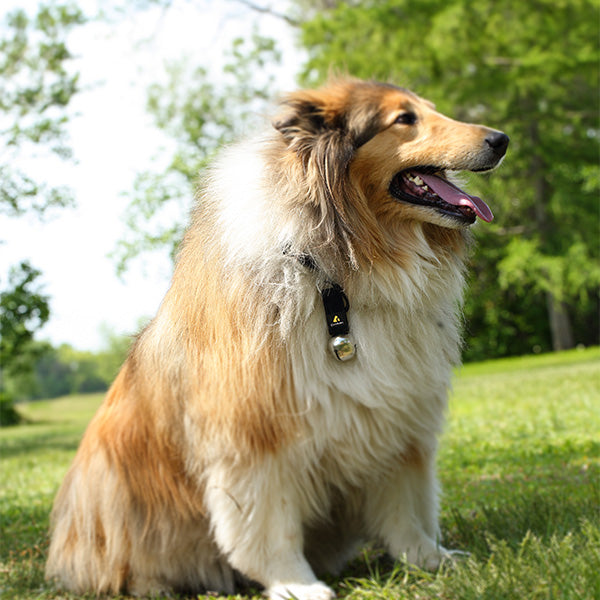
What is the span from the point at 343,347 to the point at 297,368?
0.20 meters

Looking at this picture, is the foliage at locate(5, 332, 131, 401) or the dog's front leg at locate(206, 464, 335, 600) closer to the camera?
the dog's front leg at locate(206, 464, 335, 600)

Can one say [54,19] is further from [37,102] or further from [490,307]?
[490,307]

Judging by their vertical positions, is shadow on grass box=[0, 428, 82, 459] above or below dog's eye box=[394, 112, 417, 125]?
below

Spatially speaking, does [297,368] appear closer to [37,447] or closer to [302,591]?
[302,591]

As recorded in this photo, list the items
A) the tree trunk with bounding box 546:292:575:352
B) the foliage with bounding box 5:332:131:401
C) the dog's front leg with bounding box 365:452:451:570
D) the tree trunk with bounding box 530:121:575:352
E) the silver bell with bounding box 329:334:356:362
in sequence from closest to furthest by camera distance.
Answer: the silver bell with bounding box 329:334:356:362 < the dog's front leg with bounding box 365:452:451:570 < the tree trunk with bounding box 530:121:575:352 < the tree trunk with bounding box 546:292:575:352 < the foliage with bounding box 5:332:131:401

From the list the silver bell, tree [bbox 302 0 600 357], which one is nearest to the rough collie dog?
the silver bell

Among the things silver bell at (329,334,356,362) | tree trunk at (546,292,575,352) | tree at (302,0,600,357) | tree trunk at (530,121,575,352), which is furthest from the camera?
tree trunk at (546,292,575,352)

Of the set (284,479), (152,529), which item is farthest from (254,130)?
(152,529)

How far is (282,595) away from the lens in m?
2.92

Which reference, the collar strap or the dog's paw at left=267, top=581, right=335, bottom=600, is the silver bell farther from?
the dog's paw at left=267, top=581, right=335, bottom=600

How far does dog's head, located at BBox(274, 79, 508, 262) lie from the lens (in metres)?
2.97

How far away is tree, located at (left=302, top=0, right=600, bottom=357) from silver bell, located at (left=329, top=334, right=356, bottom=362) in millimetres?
15671

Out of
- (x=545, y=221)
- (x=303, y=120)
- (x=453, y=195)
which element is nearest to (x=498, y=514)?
(x=453, y=195)

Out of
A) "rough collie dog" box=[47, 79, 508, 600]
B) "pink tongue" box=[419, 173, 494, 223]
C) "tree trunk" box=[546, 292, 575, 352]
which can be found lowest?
"tree trunk" box=[546, 292, 575, 352]
